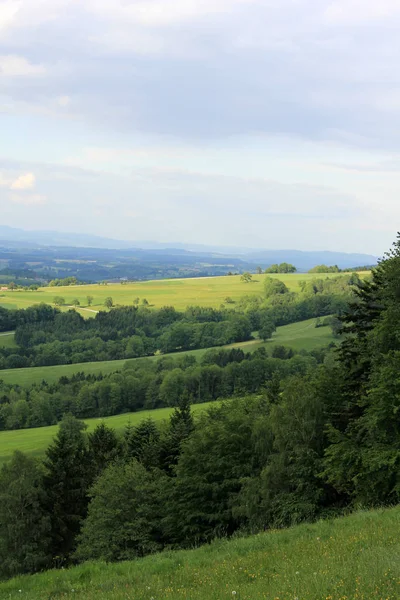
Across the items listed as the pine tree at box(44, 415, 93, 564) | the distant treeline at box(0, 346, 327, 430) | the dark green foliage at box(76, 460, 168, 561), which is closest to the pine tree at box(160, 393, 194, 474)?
the pine tree at box(44, 415, 93, 564)

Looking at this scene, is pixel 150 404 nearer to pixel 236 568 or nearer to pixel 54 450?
pixel 54 450

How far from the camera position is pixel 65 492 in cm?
4191

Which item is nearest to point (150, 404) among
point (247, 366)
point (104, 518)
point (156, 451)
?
point (247, 366)

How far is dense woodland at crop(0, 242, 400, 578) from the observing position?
23234 mm

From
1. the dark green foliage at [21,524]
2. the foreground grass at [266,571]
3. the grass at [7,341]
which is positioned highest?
the foreground grass at [266,571]

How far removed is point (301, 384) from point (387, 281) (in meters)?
7.43

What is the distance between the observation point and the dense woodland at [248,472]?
76.2 feet

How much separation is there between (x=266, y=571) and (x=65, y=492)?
34.2 meters

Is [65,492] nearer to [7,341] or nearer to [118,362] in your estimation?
[118,362]

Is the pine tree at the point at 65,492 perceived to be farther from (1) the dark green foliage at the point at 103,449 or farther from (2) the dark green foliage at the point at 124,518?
(2) the dark green foliage at the point at 124,518

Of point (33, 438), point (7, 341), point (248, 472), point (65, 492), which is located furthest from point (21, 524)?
point (7, 341)

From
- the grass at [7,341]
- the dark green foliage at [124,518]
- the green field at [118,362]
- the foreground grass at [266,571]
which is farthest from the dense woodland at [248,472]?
the grass at [7,341]

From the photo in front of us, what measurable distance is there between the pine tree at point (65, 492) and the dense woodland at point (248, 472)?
0.09 m

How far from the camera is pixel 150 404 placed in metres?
121
